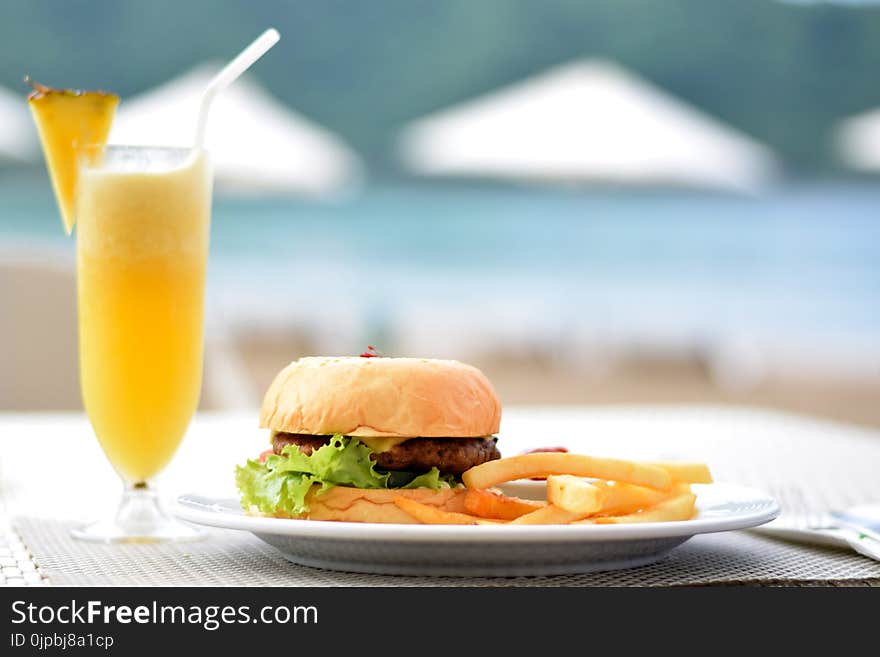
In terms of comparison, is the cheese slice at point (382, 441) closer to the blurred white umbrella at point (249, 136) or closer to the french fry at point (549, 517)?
the french fry at point (549, 517)

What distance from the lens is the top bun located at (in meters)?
1.37

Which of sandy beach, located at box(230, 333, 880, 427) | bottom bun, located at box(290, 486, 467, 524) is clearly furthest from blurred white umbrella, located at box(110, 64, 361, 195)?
bottom bun, located at box(290, 486, 467, 524)

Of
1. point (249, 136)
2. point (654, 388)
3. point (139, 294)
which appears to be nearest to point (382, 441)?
point (139, 294)

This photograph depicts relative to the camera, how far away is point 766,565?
1.28 m

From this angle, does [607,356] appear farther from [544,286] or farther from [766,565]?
[766,565]

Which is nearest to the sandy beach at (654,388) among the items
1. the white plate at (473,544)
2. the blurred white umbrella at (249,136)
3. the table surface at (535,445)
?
the blurred white umbrella at (249,136)

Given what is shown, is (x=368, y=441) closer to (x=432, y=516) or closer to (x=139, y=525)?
(x=432, y=516)

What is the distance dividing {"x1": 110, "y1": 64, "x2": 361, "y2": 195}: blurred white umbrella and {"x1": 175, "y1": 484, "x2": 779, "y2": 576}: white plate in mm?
8570

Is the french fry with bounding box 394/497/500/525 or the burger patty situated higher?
the burger patty

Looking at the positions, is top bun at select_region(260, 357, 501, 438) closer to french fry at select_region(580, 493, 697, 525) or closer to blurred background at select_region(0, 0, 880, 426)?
french fry at select_region(580, 493, 697, 525)

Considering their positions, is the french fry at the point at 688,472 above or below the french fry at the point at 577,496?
above

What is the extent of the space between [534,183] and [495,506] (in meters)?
18.8

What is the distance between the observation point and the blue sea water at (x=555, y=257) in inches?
865
